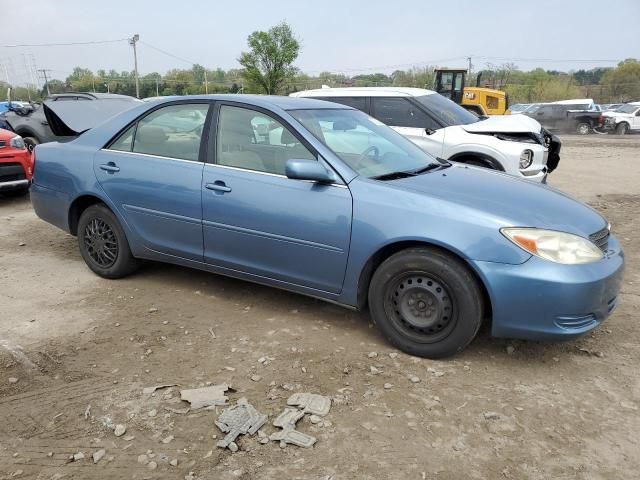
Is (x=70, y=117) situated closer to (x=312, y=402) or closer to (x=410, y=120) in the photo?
(x=312, y=402)

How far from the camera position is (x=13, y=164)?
7.82 m

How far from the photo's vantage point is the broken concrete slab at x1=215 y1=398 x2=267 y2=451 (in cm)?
263

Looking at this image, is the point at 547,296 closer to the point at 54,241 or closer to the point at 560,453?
the point at 560,453

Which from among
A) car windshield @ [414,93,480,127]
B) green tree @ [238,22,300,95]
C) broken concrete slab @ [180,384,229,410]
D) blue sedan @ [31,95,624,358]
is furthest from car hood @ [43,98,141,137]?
green tree @ [238,22,300,95]

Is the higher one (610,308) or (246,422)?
(610,308)

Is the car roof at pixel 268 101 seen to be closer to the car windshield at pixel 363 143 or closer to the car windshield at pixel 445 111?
the car windshield at pixel 363 143

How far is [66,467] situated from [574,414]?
8.45ft

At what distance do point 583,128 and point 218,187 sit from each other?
26.5m

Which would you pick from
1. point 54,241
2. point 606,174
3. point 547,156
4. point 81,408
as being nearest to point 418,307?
point 81,408

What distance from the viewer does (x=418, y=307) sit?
338cm

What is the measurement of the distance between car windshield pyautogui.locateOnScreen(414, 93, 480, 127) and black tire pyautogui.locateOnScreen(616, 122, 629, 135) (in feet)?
69.2

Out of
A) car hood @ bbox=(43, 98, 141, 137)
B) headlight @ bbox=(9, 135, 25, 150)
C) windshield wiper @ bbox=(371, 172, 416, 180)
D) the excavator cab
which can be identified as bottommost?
headlight @ bbox=(9, 135, 25, 150)

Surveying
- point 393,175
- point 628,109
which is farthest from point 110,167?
point 628,109

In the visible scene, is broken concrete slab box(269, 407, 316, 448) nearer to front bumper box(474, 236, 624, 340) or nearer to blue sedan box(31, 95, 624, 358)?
blue sedan box(31, 95, 624, 358)
